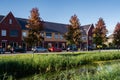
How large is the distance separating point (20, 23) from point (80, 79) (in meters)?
53.9

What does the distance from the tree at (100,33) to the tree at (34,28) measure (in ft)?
57.2

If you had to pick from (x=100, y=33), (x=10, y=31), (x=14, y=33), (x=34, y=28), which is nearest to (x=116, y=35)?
(x=100, y=33)

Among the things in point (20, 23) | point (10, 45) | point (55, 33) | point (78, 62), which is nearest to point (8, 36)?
point (10, 45)

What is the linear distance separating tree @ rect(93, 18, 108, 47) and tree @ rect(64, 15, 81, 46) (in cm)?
549

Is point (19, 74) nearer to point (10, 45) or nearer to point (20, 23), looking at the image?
point (10, 45)

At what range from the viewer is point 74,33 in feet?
148

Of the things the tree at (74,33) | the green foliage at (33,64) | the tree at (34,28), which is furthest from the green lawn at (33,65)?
the tree at (74,33)

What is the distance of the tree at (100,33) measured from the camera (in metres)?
48.8

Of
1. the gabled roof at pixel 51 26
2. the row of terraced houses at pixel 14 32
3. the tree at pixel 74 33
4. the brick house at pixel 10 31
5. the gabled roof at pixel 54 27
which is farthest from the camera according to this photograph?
the gabled roof at pixel 54 27

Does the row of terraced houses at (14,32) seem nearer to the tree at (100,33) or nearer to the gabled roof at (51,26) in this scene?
the gabled roof at (51,26)

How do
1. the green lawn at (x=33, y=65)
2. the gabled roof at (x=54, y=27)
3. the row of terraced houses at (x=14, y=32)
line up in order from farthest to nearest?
the gabled roof at (x=54, y=27) → the row of terraced houses at (x=14, y=32) → the green lawn at (x=33, y=65)

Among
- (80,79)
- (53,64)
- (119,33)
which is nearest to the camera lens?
(80,79)

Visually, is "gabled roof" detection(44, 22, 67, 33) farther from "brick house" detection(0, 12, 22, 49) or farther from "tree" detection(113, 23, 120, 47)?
"tree" detection(113, 23, 120, 47)

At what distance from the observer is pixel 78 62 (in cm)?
2514
